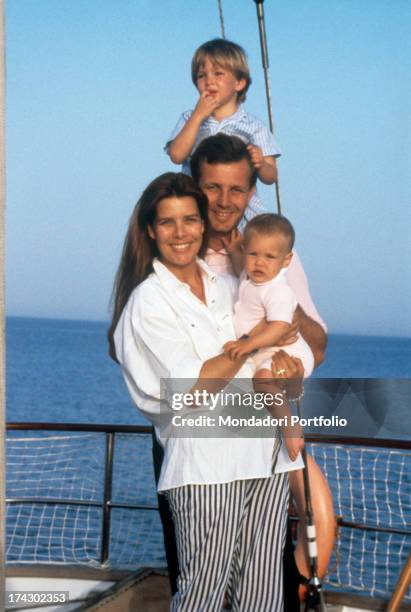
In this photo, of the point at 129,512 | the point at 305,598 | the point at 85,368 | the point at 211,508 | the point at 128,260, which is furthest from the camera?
the point at 85,368

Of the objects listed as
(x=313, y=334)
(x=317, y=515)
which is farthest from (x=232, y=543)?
(x=313, y=334)

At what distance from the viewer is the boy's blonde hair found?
113 inches

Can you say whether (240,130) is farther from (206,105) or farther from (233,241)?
(233,241)

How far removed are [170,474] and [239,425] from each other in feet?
0.87

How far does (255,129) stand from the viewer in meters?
2.91

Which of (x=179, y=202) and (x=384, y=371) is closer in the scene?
(x=179, y=202)

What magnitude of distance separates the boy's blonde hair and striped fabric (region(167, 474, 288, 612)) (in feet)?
4.10

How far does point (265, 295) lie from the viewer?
2648mm

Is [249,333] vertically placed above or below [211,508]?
above

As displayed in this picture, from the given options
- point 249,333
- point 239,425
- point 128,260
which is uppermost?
point 128,260

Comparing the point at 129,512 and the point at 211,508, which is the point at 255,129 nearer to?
the point at 211,508

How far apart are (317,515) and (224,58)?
60.0 inches

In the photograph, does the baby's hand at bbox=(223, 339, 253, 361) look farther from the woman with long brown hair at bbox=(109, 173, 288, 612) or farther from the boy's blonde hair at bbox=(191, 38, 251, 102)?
the boy's blonde hair at bbox=(191, 38, 251, 102)

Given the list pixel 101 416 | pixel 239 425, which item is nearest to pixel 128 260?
pixel 239 425
